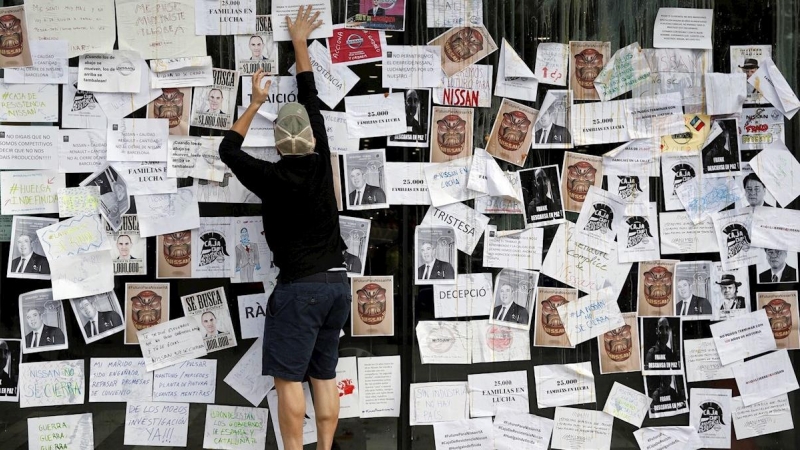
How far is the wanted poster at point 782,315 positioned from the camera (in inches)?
182

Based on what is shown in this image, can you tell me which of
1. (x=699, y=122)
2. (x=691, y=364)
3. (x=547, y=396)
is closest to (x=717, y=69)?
(x=699, y=122)

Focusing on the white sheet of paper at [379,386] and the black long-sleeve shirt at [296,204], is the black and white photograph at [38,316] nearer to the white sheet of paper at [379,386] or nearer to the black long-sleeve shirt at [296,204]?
the black long-sleeve shirt at [296,204]

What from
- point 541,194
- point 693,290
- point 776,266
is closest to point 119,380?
point 541,194

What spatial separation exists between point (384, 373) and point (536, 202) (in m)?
1.28

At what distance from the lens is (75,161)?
13.9ft

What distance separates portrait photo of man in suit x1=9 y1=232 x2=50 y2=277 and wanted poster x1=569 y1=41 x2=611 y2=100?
3.04 metres

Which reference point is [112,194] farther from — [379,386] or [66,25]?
[379,386]

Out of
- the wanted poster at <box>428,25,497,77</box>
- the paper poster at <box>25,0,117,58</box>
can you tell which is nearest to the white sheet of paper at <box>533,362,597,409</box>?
the wanted poster at <box>428,25,497,77</box>

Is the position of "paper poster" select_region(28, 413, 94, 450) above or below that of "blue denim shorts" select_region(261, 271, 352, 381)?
below

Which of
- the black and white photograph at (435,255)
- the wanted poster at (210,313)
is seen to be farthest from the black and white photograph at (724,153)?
the wanted poster at (210,313)

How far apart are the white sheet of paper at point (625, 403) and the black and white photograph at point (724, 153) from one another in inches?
51.8

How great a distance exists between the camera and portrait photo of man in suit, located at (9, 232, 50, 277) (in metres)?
4.24

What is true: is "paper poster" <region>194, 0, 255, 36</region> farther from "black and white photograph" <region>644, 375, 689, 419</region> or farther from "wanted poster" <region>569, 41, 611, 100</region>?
"black and white photograph" <region>644, 375, 689, 419</region>

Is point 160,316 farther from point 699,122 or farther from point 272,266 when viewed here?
point 699,122
